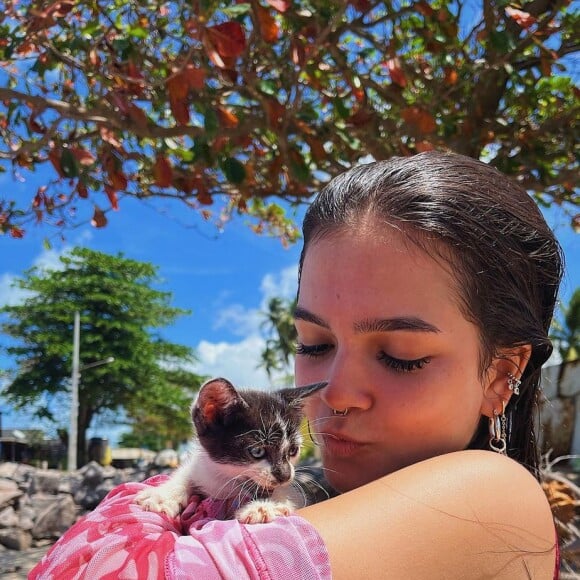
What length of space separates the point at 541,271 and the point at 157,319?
3310 centimetres

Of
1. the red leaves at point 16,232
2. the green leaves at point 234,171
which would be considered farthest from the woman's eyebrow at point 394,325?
the red leaves at point 16,232

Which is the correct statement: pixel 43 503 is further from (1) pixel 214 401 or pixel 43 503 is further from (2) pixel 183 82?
(1) pixel 214 401

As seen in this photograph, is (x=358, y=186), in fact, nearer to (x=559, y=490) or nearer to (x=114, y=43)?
(x=114, y=43)

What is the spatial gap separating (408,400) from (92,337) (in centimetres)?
3172

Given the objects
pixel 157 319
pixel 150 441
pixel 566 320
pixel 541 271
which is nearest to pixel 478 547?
pixel 541 271

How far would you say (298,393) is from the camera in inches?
76.5

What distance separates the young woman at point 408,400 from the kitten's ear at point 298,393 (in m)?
0.03

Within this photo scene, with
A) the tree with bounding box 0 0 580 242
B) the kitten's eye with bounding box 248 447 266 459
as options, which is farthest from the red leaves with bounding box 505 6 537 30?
the kitten's eye with bounding box 248 447 266 459

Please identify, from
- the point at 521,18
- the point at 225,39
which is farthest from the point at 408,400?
the point at 521,18

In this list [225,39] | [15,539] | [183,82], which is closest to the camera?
[225,39]

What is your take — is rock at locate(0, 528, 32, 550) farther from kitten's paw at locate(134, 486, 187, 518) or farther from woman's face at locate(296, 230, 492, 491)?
woman's face at locate(296, 230, 492, 491)

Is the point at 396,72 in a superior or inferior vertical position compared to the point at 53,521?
superior

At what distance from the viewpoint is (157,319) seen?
3409cm

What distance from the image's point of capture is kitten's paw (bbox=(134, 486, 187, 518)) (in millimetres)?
1631
